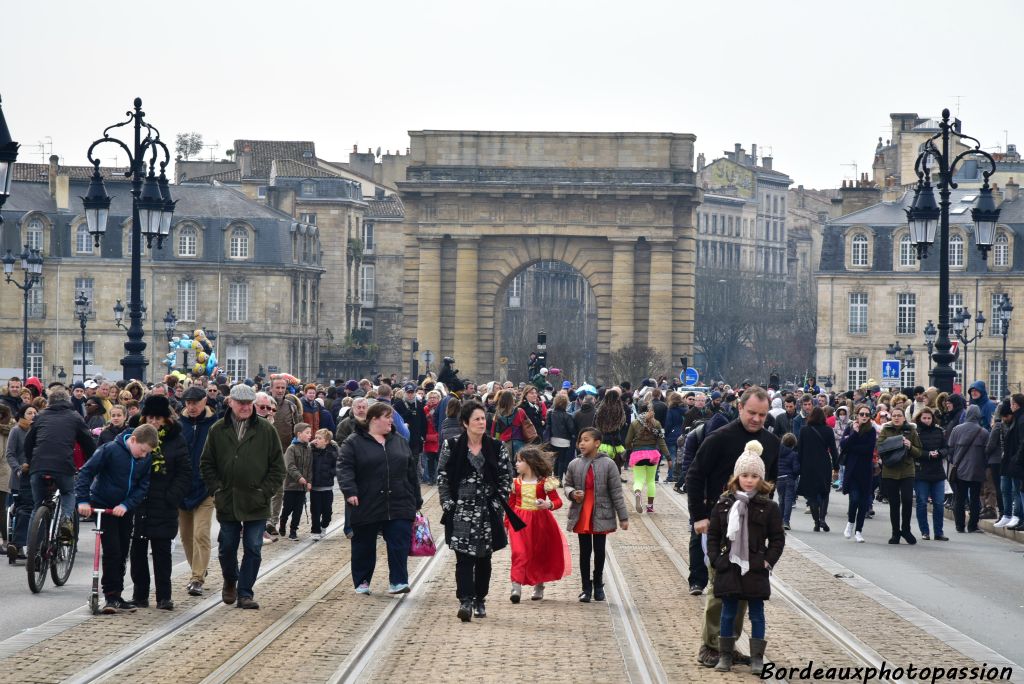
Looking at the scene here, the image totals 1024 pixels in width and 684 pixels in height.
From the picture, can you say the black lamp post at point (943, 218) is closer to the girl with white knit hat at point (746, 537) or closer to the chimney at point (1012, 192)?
the girl with white knit hat at point (746, 537)

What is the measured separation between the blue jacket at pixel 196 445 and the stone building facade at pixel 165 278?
212ft

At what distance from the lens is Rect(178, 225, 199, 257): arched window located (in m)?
86.6

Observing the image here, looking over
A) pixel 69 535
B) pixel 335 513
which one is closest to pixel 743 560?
pixel 69 535

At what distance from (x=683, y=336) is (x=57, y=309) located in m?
26.9

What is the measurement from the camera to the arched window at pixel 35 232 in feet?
275

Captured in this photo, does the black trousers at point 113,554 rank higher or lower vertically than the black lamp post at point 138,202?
lower

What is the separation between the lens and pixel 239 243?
87.2 m

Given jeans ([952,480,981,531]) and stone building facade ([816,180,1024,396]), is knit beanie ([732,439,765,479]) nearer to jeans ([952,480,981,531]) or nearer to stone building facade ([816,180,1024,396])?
jeans ([952,480,981,531])

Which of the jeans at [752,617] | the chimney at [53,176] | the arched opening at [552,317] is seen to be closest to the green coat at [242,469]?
the jeans at [752,617]

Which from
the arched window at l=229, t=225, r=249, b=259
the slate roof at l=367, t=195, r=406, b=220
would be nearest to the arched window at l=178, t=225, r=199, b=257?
the arched window at l=229, t=225, r=249, b=259

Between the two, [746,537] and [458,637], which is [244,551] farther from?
[746,537]

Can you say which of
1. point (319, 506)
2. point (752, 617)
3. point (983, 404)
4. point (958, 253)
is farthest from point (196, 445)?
point (958, 253)

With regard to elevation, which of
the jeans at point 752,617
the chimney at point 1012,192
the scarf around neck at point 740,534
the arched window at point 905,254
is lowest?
the jeans at point 752,617

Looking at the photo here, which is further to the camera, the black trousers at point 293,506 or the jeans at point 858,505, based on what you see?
the jeans at point 858,505
